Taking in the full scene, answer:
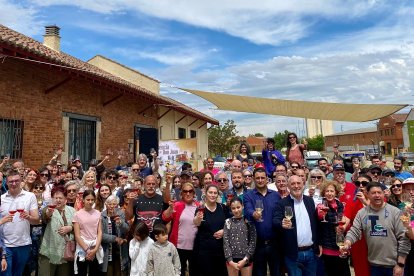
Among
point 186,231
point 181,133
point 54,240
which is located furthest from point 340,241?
point 181,133

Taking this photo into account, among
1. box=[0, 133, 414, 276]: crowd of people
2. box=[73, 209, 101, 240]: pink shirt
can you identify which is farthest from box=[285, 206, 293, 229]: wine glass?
box=[73, 209, 101, 240]: pink shirt

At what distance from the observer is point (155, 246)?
3.71 m

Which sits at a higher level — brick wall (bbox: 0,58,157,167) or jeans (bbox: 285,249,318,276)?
brick wall (bbox: 0,58,157,167)

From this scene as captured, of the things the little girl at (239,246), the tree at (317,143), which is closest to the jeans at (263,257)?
the little girl at (239,246)

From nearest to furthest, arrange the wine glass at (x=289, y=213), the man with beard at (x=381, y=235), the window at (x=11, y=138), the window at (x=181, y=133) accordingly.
→ the man with beard at (x=381, y=235) → the wine glass at (x=289, y=213) → the window at (x=11, y=138) → the window at (x=181, y=133)

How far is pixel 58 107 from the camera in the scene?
28.0 feet

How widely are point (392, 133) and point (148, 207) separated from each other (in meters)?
61.9

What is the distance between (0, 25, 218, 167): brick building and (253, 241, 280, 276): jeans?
5.48 metres

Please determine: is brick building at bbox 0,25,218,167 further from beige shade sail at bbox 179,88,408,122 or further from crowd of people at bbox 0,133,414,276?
crowd of people at bbox 0,133,414,276

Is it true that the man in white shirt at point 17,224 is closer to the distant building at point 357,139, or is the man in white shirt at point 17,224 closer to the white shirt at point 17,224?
the white shirt at point 17,224

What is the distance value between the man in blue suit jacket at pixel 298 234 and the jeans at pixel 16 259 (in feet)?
9.70

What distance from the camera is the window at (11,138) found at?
23.1ft

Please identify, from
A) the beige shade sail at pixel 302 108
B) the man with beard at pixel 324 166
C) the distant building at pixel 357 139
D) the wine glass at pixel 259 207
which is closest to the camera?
the wine glass at pixel 259 207

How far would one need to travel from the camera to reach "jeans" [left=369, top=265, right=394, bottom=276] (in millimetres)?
3310
